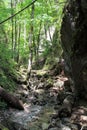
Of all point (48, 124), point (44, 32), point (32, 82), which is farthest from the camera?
point (44, 32)

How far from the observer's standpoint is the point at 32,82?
16125 millimetres

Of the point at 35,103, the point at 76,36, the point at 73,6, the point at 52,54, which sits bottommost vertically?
the point at 35,103

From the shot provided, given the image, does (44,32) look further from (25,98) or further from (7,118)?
(7,118)

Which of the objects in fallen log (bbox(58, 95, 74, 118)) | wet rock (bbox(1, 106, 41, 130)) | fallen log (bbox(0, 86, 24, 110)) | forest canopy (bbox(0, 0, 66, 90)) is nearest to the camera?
wet rock (bbox(1, 106, 41, 130))

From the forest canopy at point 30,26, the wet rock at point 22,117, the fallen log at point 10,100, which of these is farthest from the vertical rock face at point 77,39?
the fallen log at point 10,100

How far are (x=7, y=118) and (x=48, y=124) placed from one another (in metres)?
1.58

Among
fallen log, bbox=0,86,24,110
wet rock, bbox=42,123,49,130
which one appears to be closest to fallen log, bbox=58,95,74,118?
wet rock, bbox=42,123,49,130

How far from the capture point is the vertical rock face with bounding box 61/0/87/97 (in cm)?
875

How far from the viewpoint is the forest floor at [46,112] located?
8.00 meters

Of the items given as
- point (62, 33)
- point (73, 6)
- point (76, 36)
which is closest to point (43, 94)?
point (62, 33)

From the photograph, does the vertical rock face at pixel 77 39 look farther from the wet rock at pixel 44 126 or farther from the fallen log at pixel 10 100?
the fallen log at pixel 10 100

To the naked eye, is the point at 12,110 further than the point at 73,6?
Yes

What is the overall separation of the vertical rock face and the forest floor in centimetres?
97

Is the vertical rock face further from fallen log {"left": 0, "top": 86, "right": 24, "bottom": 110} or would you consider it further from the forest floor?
fallen log {"left": 0, "top": 86, "right": 24, "bottom": 110}
